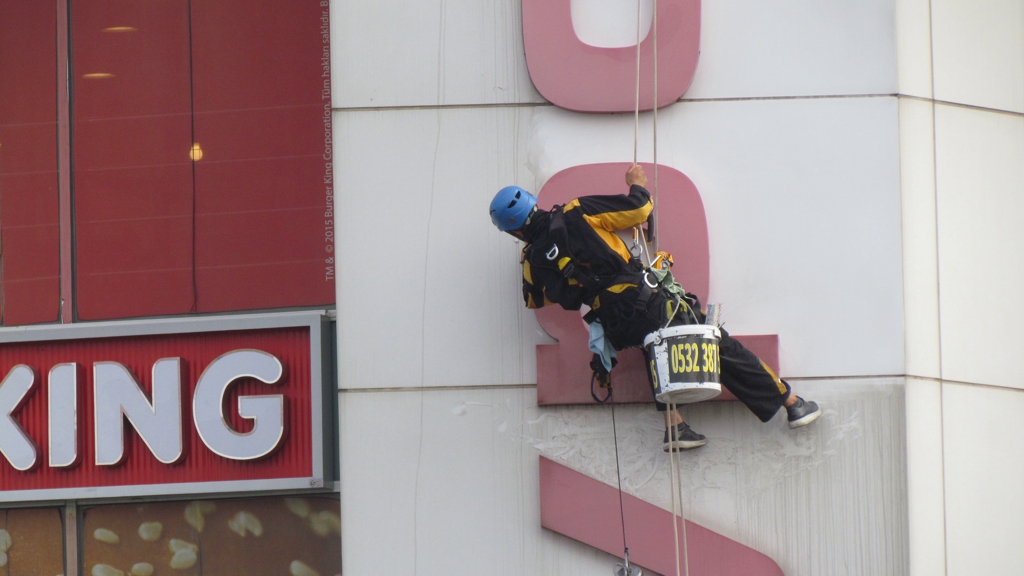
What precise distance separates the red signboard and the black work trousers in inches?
117

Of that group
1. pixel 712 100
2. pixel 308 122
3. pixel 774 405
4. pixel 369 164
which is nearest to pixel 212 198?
pixel 308 122

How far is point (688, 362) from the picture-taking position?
4.95m

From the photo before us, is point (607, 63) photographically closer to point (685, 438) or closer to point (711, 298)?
point (711, 298)

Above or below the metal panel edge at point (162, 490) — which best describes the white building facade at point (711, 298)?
above

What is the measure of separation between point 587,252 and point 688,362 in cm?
77

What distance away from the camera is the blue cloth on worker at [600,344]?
536 cm

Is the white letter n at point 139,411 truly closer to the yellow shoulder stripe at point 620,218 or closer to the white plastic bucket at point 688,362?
the yellow shoulder stripe at point 620,218

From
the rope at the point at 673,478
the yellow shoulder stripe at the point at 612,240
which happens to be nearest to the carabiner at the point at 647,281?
the yellow shoulder stripe at the point at 612,240

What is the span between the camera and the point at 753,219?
5.70 m

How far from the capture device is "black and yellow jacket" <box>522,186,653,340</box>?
524cm

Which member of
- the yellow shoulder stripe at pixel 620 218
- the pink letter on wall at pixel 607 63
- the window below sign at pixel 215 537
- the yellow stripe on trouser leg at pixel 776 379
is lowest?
the window below sign at pixel 215 537

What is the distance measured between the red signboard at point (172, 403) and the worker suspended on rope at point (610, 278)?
252 centimetres

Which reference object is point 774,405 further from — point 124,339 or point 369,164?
point 124,339

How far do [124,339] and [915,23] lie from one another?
5760 millimetres
